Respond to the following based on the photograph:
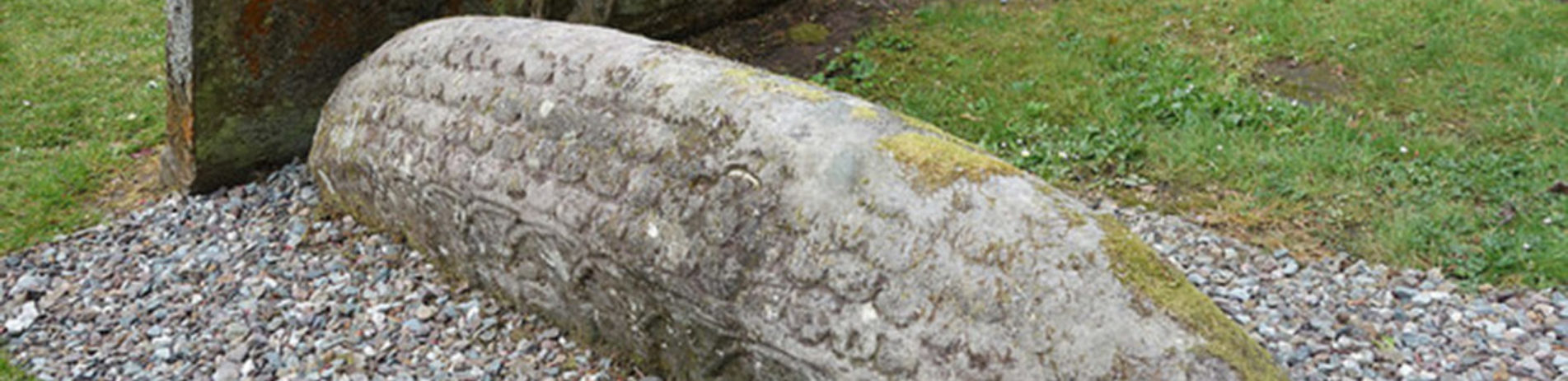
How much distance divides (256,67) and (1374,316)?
4.64 meters

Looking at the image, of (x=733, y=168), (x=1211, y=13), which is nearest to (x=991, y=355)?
(x=733, y=168)

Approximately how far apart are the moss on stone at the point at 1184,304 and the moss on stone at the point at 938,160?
347 millimetres

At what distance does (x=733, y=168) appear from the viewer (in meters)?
3.19

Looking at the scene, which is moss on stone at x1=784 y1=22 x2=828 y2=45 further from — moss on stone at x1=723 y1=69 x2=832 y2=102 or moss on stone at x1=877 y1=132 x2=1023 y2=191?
moss on stone at x1=877 y1=132 x2=1023 y2=191

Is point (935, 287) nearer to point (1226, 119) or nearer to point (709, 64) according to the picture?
point (709, 64)

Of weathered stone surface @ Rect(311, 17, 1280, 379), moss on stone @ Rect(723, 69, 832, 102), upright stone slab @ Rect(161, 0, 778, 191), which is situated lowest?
upright stone slab @ Rect(161, 0, 778, 191)

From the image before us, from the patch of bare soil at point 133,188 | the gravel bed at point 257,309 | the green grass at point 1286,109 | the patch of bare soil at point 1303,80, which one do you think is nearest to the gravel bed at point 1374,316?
the green grass at point 1286,109

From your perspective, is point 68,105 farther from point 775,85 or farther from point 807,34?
point 775,85

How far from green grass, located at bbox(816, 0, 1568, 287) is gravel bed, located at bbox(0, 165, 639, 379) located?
276cm

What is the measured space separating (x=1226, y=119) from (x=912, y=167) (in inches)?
132

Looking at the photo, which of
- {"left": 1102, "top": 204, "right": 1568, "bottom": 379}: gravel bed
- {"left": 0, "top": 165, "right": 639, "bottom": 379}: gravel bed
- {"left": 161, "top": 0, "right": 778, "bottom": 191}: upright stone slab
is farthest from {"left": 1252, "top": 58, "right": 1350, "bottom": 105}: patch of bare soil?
{"left": 0, "top": 165, "right": 639, "bottom": 379}: gravel bed

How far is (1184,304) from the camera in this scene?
2.61 m

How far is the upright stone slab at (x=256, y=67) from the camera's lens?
16.1ft

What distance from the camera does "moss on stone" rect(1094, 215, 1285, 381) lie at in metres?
2.56
